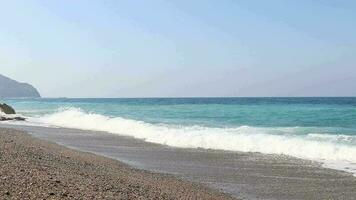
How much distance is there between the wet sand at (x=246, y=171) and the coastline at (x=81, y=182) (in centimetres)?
97

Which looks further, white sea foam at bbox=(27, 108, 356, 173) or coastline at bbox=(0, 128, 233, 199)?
white sea foam at bbox=(27, 108, 356, 173)

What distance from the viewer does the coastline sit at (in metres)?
9.09

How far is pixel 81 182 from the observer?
10570 mm

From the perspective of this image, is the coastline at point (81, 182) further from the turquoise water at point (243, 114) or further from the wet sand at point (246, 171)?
the turquoise water at point (243, 114)

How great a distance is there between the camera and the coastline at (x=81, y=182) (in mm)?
9086

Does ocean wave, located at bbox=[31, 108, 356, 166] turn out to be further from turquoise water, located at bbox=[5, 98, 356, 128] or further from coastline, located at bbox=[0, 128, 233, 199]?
turquoise water, located at bbox=[5, 98, 356, 128]

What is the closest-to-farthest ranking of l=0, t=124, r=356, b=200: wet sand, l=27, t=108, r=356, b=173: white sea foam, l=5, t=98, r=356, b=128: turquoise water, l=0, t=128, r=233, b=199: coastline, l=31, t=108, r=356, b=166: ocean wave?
l=0, t=128, r=233, b=199: coastline
l=0, t=124, r=356, b=200: wet sand
l=27, t=108, r=356, b=173: white sea foam
l=31, t=108, r=356, b=166: ocean wave
l=5, t=98, r=356, b=128: turquoise water

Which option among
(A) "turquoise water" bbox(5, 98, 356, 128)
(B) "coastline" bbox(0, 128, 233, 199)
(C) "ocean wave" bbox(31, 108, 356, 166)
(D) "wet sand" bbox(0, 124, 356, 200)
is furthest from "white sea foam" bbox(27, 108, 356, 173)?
(A) "turquoise water" bbox(5, 98, 356, 128)

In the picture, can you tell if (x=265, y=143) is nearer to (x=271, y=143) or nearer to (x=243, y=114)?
(x=271, y=143)

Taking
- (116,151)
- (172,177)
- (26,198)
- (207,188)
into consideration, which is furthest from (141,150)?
(26,198)

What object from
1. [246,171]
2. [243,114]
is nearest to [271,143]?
[246,171]

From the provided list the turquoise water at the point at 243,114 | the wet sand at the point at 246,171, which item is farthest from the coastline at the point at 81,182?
the turquoise water at the point at 243,114

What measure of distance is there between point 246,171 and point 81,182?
6044 mm

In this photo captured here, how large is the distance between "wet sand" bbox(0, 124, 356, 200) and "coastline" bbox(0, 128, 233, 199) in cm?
97
